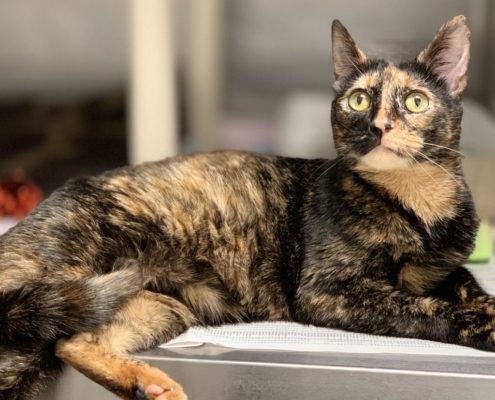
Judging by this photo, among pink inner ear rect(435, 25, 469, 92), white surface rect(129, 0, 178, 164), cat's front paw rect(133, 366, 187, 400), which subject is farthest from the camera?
white surface rect(129, 0, 178, 164)

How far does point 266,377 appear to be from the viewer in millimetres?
989

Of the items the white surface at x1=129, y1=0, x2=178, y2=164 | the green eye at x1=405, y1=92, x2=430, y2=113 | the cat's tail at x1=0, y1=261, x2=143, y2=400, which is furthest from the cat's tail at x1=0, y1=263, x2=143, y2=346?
the white surface at x1=129, y1=0, x2=178, y2=164

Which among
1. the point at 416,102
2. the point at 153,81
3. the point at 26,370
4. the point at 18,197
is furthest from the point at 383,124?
the point at 18,197

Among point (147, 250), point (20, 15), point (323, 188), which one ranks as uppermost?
point (20, 15)

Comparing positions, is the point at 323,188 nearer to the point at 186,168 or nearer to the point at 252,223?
the point at 252,223

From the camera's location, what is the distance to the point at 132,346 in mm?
1132

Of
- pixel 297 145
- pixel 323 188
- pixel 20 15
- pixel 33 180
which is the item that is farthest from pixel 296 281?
pixel 20 15

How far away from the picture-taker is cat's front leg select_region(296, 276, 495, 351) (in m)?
1.08

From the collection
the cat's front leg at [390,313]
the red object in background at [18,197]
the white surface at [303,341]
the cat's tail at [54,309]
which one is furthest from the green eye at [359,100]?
the red object in background at [18,197]

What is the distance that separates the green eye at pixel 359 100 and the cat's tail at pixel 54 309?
1.85ft

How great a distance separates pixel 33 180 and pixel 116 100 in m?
0.47

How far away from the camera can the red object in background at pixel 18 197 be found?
2.21 metres

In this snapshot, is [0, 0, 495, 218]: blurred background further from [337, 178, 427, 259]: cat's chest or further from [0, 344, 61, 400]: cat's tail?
[0, 344, 61, 400]: cat's tail

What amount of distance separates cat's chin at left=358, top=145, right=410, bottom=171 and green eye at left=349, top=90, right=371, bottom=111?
0.11 meters
